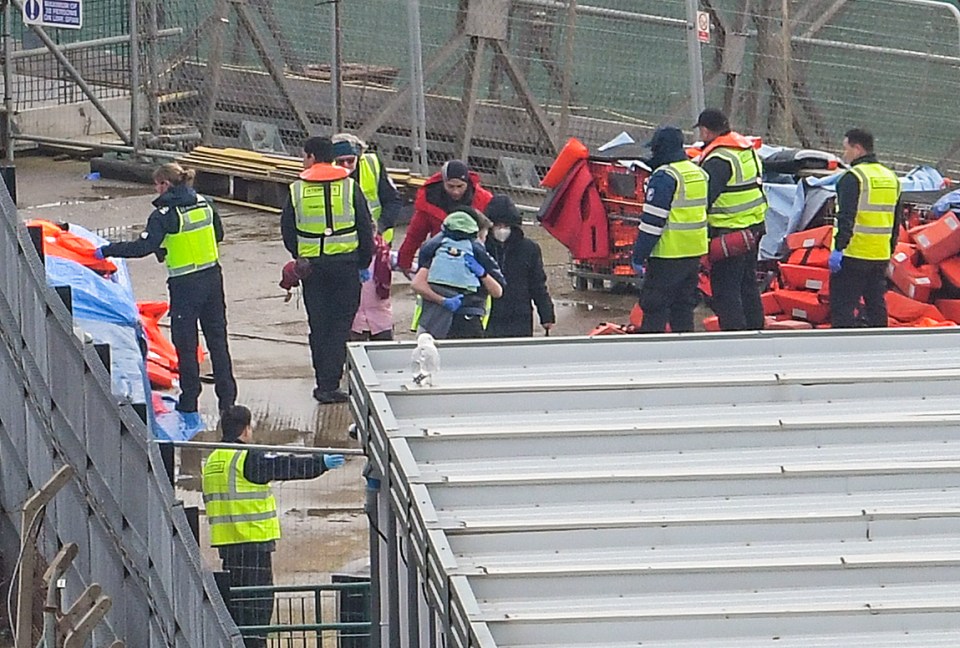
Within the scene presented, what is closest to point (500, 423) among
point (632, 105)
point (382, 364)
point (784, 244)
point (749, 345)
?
point (382, 364)

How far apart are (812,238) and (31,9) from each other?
8.74 metres

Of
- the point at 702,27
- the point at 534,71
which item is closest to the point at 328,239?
the point at 702,27

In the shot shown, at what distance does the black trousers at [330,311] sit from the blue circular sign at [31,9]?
24.9 feet

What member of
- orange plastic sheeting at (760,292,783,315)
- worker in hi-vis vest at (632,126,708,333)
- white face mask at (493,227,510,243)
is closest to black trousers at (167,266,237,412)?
white face mask at (493,227,510,243)

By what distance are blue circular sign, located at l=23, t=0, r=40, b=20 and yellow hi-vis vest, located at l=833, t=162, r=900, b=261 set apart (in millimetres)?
9310

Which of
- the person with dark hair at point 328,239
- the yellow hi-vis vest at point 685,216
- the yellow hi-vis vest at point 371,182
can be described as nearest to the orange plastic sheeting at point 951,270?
the yellow hi-vis vest at point 685,216

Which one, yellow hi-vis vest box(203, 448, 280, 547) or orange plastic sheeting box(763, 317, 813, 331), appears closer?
yellow hi-vis vest box(203, 448, 280, 547)

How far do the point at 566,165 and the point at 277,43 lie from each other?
5702mm

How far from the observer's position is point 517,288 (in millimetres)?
11320

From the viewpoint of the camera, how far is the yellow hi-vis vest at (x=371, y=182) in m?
12.2

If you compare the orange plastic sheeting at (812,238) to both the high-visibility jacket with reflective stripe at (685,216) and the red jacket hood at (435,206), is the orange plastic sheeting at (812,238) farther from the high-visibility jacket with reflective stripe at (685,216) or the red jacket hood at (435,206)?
the red jacket hood at (435,206)

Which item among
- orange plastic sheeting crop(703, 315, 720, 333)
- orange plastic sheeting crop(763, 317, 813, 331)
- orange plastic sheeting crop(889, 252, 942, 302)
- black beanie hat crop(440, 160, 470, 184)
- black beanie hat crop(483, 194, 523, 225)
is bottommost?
orange plastic sheeting crop(703, 315, 720, 333)

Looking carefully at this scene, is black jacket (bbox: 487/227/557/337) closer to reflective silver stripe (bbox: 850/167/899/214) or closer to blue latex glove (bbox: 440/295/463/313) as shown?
blue latex glove (bbox: 440/295/463/313)

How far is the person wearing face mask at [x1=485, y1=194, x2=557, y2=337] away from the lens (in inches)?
438
